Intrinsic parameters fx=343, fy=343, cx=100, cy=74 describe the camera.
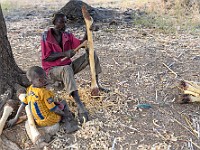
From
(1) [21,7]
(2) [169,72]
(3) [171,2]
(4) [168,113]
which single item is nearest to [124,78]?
(2) [169,72]

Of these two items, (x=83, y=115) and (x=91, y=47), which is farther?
(x=91, y=47)

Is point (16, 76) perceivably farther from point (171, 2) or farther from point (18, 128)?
point (171, 2)

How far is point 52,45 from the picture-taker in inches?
149

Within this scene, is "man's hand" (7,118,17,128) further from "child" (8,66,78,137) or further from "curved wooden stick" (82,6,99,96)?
"curved wooden stick" (82,6,99,96)

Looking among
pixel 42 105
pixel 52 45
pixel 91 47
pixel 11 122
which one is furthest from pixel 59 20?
pixel 11 122

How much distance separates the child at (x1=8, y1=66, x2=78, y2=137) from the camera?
328 centimetres

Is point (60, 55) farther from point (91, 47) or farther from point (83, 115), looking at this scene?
point (83, 115)

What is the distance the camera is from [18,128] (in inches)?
140

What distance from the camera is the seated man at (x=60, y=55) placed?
365 centimetres

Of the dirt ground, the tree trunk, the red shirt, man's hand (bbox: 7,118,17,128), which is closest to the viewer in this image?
the dirt ground

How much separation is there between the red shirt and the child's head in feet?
1.74

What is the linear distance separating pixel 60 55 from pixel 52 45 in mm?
146

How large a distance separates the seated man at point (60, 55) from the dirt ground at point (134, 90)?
1.13ft

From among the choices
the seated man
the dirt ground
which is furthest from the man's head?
the dirt ground
